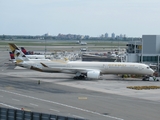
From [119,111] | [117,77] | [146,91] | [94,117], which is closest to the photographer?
[94,117]

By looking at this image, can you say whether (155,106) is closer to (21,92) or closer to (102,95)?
(102,95)

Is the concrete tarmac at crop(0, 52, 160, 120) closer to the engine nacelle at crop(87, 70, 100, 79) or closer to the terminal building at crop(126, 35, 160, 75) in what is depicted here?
the engine nacelle at crop(87, 70, 100, 79)

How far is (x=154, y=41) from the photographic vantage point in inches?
3369

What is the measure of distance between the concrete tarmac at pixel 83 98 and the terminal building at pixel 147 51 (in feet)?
44.6

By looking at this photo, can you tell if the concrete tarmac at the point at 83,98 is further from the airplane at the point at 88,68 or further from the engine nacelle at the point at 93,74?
the airplane at the point at 88,68

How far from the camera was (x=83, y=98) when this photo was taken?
5309cm

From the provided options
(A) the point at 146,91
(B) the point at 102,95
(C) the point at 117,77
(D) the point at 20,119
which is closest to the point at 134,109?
(B) the point at 102,95

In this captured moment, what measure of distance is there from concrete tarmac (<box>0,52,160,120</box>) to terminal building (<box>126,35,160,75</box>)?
13579mm

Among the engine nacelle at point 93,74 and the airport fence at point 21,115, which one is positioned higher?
the airport fence at point 21,115

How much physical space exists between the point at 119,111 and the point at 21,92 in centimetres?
1898

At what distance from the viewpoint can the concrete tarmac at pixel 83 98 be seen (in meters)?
43.1

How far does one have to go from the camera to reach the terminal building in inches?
3376

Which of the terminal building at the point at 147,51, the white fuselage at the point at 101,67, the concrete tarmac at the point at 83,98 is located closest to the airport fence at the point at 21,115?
the concrete tarmac at the point at 83,98

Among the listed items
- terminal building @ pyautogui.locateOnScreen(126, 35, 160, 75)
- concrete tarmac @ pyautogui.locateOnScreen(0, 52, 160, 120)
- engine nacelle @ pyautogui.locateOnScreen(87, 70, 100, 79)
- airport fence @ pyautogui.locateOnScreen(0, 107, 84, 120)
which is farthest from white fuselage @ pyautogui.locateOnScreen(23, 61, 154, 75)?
airport fence @ pyautogui.locateOnScreen(0, 107, 84, 120)
